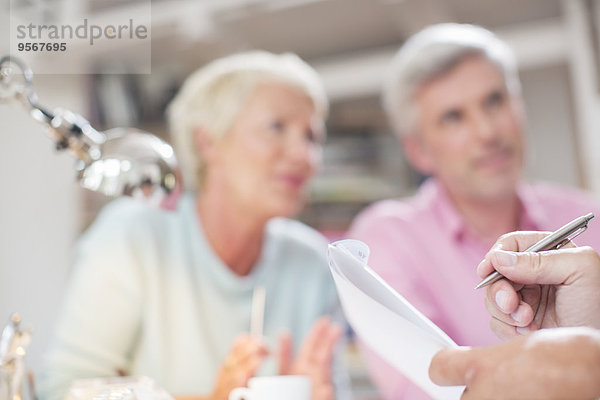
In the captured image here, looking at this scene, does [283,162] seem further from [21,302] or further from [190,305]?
[21,302]

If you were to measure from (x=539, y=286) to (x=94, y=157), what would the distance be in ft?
1.49

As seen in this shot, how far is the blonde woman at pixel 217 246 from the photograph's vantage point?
0.89 m

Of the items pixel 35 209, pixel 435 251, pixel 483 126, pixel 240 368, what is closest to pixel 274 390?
pixel 240 368

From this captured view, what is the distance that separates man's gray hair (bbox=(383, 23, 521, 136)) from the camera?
2.96 ft

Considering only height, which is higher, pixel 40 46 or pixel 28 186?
pixel 40 46

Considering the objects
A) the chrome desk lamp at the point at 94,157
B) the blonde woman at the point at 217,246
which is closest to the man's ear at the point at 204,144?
the blonde woman at the point at 217,246

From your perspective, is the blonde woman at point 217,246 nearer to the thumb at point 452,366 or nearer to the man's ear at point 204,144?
the man's ear at point 204,144

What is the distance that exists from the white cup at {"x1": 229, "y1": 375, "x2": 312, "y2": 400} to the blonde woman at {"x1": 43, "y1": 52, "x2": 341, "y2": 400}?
0.38 meters

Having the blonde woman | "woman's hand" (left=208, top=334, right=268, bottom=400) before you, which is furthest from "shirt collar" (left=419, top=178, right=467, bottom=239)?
"woman's hand" (left=208, top=334, right=268, bottom=400)

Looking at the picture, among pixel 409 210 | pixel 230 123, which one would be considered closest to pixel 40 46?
pixel 230 123

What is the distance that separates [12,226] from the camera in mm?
1403

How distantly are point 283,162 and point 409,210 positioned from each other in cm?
26

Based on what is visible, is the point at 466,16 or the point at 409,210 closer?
the point at 409,210

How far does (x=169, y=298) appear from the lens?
0.95 m
